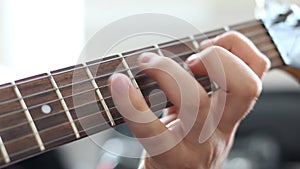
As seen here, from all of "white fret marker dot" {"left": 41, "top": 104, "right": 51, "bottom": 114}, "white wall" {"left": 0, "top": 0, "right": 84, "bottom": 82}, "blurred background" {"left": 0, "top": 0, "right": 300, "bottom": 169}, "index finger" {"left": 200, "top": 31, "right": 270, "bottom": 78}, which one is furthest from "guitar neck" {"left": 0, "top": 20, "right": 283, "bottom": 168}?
"white wall" {"left": 0, "top": 0, "right": 84, "bottom": 82}

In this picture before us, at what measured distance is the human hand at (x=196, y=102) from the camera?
0.52 metres

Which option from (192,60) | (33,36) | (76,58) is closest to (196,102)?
(192,60)

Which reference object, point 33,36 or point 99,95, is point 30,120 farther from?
point 33,36

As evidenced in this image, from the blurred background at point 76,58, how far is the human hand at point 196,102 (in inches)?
23.7

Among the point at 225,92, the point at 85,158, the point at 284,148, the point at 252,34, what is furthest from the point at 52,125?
the point at 284,148

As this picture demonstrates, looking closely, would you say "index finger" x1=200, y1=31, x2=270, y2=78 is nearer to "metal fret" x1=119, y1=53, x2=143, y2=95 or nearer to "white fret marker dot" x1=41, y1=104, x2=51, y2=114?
"metal fret" x1=119, y1=53, x2=143, y2=95

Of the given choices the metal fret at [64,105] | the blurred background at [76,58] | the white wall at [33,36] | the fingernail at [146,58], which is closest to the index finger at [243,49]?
the fingernail at [146,58]

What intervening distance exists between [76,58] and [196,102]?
71 cm

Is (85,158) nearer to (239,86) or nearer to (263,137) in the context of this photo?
(263,137)

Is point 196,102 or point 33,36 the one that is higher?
point 33,36

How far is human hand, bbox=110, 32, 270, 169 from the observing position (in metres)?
0.52

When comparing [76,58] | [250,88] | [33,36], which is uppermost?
[33,36]

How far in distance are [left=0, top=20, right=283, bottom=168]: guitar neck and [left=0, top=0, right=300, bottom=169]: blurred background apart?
Result: 2.19 feet

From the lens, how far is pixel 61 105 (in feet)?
1.61
